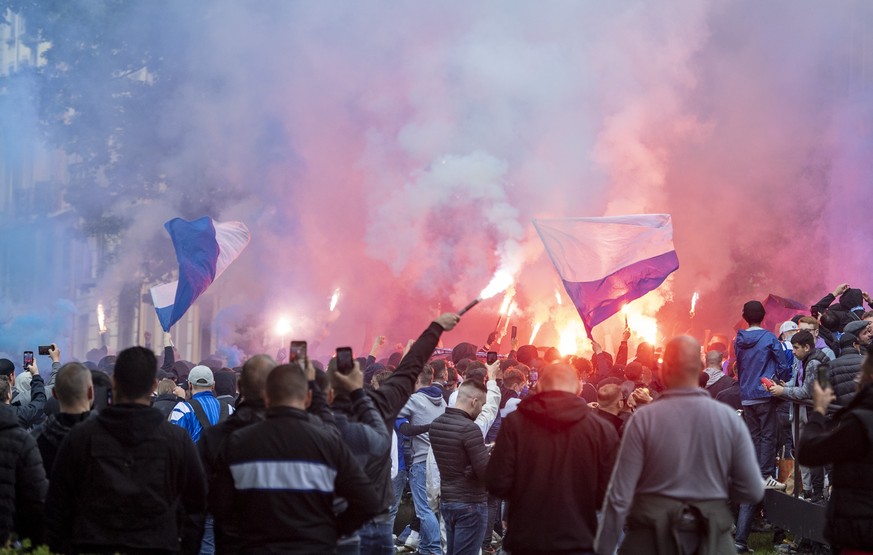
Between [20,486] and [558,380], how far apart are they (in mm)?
2959

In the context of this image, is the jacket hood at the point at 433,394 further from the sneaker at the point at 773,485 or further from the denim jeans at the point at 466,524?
the sneaker at the point at 773,485

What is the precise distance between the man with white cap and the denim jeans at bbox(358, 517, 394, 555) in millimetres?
2301

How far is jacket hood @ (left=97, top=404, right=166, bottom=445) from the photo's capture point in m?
5.23

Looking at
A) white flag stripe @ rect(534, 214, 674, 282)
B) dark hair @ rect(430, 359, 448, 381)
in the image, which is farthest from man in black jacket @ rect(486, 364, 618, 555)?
white flag stripe @ rect(534, 214, 674, 282)

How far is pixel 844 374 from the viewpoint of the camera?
27.8 ft

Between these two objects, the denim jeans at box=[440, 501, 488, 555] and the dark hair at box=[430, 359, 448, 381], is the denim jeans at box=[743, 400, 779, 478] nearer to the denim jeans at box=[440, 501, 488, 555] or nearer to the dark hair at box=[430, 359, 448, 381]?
the dark hair at box=[430, 359, 448, 381]

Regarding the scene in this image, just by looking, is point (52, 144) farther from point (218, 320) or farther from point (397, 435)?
point (397, 435)

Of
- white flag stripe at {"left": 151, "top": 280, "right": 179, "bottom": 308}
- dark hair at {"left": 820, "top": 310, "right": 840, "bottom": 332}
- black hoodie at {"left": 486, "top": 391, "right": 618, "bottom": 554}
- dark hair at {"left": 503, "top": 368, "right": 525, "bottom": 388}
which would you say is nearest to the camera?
black hoodie at {"left": 486, "top": 391, "right": 618, "bottom": 554}

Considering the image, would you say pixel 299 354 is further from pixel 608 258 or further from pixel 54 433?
pixel 608 258

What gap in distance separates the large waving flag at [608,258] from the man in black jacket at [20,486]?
7.08 meters

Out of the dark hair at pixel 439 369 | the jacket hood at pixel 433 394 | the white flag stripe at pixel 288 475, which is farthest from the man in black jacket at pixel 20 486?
the dark hair at pixel 439 369

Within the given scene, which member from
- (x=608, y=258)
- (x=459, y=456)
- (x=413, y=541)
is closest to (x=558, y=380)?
(x=459, y=456)

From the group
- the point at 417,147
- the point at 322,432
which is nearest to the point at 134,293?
the point at 417,147

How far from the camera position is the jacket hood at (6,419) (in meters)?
5.90
